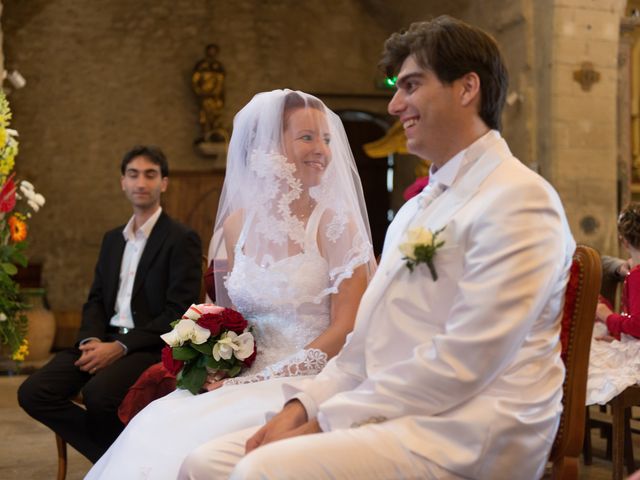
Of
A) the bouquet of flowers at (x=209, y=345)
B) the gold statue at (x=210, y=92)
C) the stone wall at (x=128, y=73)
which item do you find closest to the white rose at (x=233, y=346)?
the bouquet of flowers at (x=209, y=345)

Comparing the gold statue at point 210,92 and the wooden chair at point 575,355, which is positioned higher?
the gold statue at point 210,92

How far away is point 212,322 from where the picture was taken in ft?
10.2

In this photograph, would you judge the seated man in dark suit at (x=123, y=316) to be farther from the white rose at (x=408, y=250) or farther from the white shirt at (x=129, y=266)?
the white rose at (x=408, y=250)

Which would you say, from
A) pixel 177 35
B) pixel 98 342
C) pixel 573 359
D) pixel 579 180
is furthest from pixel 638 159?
pixel 573 359

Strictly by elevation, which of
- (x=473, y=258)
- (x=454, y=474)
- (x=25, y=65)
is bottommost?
(x=454, y=474)

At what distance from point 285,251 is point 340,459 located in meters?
1.38

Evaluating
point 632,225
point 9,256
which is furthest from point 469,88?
point 9,256

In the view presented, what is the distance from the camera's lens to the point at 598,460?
206 inches

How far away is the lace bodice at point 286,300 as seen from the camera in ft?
10.4

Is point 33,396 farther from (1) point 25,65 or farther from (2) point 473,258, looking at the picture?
(1) point 25,65

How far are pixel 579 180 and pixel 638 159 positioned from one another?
2120 mm

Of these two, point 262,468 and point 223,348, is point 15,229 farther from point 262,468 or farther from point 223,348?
point 262,468

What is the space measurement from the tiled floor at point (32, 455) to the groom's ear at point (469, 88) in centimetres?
311

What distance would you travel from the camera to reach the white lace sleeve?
3.03 meters
